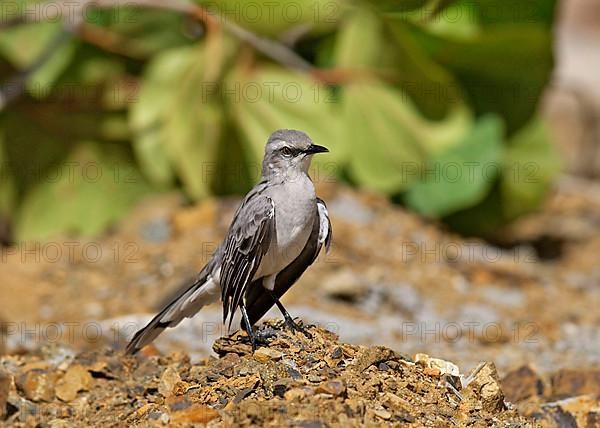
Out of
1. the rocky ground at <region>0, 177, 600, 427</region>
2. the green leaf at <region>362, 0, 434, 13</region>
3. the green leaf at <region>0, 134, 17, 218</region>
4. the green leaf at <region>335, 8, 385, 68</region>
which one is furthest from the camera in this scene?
the green leaf at <region>0, 134, 17, 218</region>

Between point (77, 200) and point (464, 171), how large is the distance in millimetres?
2903

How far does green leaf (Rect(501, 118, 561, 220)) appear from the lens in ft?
27.7

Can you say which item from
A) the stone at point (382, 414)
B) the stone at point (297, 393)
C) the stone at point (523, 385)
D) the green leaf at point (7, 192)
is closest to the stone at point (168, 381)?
the stone at point (297, 393)

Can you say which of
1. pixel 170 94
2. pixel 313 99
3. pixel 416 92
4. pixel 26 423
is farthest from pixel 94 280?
pixel 26 423

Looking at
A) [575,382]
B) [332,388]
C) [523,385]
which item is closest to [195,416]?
[332,388]

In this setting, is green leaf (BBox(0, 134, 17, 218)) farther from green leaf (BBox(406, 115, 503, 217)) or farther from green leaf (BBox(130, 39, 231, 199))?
green leaf (BBox(406, 115, 503, 217))

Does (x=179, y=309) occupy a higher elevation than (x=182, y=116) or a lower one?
lower

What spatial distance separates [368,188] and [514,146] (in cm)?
122

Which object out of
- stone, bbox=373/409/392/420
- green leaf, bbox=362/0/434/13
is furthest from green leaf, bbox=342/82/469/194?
stone, bbox=373/409/392/420

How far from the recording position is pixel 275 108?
7727 mm

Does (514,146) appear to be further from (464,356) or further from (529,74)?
(464,356)

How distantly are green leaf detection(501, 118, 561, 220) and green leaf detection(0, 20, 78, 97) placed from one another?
338 centimetres

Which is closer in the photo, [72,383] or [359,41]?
[72,383]

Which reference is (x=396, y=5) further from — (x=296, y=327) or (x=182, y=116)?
(x=296, y=327)
